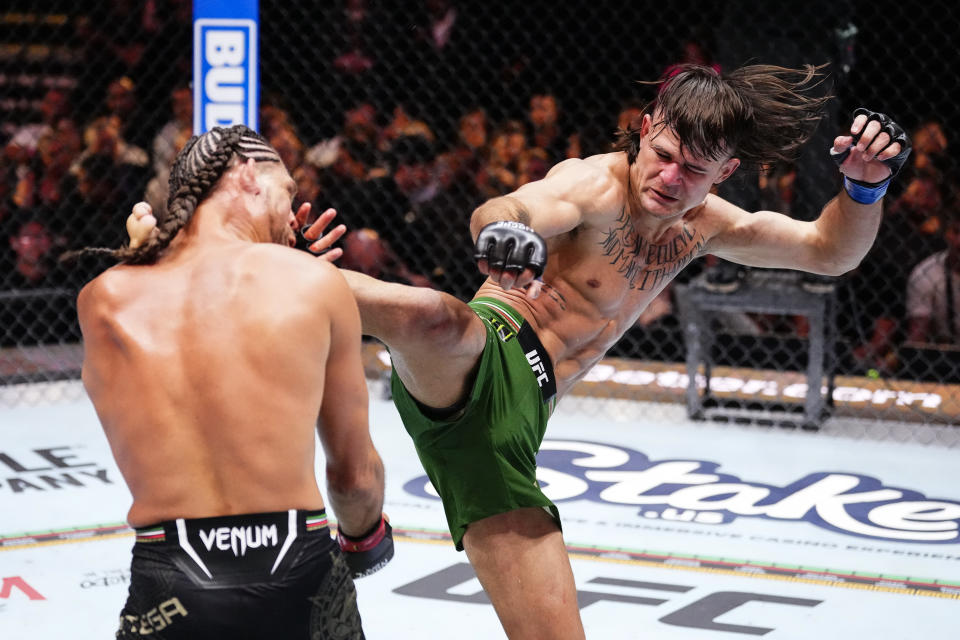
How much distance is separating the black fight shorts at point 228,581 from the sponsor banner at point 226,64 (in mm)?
2773

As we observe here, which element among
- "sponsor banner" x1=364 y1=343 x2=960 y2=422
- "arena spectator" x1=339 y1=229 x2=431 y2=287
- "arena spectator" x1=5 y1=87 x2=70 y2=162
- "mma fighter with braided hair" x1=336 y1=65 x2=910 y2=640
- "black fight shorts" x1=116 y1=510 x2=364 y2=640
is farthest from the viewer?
"arena spectator" x1=5 y1=87 x2=70 y2=162

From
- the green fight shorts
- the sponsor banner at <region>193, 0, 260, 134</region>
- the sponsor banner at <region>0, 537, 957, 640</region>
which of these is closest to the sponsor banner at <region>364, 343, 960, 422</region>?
the sponsor banner at <region>193, 0, 260, 134</region>

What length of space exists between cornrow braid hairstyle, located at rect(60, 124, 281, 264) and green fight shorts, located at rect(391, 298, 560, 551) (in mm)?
639

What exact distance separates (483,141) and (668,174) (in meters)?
3.12

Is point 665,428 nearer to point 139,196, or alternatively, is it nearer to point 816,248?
point 816,248

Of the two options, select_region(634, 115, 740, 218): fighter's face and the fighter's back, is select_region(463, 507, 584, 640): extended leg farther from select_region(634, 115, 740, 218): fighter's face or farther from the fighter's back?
the fighter's back

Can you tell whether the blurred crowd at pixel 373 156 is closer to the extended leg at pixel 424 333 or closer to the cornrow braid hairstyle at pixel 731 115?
the cornrow braid hairstyle at pixel 731 115

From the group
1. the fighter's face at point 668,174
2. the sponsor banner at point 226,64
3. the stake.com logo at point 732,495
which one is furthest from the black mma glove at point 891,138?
the sponsor banner at point 226,64

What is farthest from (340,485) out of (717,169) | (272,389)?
(717,169)

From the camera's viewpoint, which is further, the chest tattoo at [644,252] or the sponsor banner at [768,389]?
the sponsor banner at [768,389]

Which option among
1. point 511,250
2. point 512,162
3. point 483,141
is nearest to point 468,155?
point 483,141

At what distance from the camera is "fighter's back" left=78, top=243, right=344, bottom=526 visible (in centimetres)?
127

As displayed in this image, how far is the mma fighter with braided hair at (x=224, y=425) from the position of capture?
1.27 meters

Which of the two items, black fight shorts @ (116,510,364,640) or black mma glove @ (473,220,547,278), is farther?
black mma glove @ (473,220,547,278)
